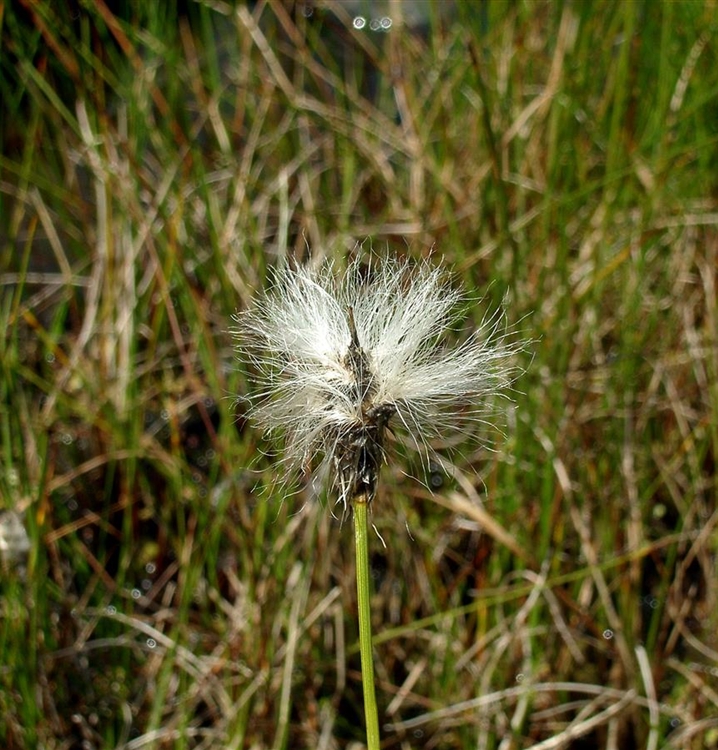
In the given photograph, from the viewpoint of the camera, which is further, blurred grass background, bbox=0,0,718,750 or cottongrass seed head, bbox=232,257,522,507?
blurred grass background, bbox=0,0,718,750

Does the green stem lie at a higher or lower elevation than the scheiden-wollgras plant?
lower

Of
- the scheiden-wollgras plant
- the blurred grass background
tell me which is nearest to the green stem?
the scheiden-wollgras plant

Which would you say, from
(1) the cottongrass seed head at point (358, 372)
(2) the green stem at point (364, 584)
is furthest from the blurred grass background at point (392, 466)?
(2) the green stem at point (364, 584)

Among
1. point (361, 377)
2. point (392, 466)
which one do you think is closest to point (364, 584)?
point (361, 377)

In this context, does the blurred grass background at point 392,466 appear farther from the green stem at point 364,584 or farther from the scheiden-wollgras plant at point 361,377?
the green stem at point 364,584

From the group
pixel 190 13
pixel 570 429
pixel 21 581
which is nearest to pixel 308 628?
pixel 21 581

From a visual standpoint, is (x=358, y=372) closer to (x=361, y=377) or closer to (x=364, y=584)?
(x=361, y=377)

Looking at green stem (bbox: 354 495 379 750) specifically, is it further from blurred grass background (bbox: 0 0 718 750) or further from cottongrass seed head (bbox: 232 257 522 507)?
blurred grass background (bbox: 0 0 718 750)

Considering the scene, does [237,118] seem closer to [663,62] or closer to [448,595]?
[663,62]
